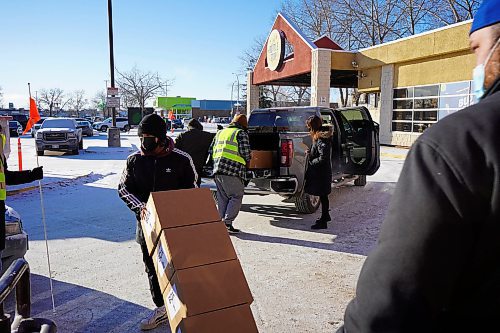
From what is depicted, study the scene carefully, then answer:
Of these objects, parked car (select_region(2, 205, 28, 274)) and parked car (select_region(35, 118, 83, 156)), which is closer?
parked car (select_region(2, 205, 28, 274))

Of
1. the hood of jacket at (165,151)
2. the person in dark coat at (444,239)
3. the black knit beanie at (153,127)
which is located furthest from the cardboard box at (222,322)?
the person in dark coat at (444,239)

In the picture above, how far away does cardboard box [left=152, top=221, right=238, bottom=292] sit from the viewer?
2.88 m

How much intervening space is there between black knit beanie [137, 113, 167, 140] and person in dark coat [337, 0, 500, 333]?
9.99 ft

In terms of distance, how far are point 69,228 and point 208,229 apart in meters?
4.82

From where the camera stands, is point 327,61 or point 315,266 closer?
point 315,266

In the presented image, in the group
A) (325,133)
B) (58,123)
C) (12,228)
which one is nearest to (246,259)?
(325,133)

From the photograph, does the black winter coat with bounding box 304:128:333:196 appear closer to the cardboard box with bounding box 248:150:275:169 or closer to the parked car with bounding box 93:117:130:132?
the cardboard box with bounding box 248:150:275:169

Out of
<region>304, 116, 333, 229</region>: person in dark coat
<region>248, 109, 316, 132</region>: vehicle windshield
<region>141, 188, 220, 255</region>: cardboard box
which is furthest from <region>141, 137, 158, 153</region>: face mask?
<region>248, 109, 316, 132</region>: vehicle windshield

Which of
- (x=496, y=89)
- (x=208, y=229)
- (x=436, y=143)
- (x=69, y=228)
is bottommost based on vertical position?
(x=69, y=228)

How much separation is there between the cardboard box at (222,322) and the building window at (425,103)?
52.1ft

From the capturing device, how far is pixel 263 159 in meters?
7.56

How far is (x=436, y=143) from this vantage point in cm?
103

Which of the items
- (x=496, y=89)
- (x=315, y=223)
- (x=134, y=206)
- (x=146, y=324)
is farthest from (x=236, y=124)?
(x=496, y=89)

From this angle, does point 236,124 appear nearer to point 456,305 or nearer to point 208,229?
point 208,229
